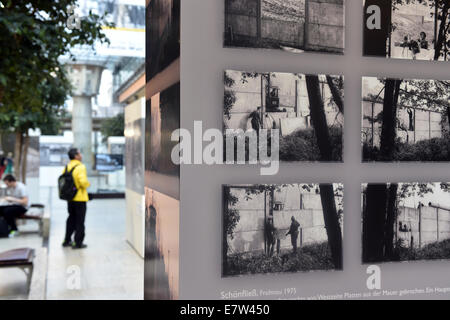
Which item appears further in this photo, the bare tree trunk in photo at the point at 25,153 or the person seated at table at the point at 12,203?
the bare tree trunk in photo at the point at 25,153

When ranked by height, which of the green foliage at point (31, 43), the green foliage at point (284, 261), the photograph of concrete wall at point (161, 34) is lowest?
the green foliage at point (284, 261)

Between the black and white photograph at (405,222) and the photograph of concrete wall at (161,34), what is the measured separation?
98 centimetres

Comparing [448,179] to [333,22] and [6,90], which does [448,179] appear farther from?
[6,90]

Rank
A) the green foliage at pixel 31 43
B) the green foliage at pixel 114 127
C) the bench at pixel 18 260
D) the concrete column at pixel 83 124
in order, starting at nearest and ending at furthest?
the green foliage at pixel 31 43 < the bench at pixel 18 260 < the green foliage at pixel 114 127 < the concrete column at pixel 83 124

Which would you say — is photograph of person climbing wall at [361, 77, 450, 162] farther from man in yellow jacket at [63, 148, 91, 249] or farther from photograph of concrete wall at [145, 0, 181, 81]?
man in yellow jacket at [63, 148, 91, 249]

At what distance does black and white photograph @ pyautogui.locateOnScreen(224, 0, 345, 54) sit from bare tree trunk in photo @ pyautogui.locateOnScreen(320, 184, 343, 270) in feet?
1.88

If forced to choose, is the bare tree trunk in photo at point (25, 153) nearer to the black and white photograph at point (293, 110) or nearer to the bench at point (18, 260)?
the bench at point (18, 260)

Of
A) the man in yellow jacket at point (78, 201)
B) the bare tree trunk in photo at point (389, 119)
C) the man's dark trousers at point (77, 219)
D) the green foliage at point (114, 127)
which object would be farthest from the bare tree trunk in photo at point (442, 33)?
the green foliage at point (114, 127)

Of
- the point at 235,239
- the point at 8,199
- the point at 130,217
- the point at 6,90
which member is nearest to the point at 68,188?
the point at 130,217

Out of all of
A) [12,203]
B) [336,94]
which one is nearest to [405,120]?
[336,94]

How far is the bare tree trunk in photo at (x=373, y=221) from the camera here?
89.3 inches

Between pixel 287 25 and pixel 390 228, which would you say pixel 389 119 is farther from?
pixel 287 25

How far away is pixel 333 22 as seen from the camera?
2193 mm

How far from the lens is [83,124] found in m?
29.4
